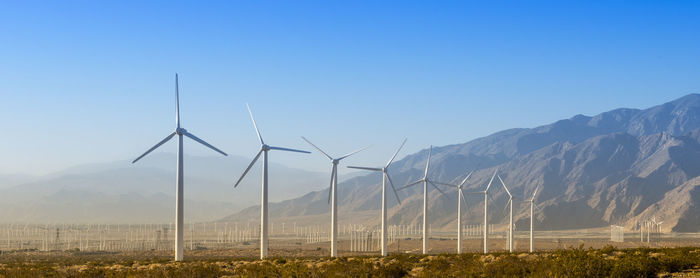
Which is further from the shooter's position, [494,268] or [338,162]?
[338,162]

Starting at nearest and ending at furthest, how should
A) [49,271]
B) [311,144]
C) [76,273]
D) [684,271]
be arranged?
1. [684,271]
2. [76,273]
3. [49,271]
4. [311,144]

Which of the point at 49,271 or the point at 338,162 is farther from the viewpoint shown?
the point at 338,162

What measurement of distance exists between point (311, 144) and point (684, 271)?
2055 inches

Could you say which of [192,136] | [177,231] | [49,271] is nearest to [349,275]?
[49,271]

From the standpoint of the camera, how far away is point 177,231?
53219mm

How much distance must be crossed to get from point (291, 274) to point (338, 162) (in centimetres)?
5025

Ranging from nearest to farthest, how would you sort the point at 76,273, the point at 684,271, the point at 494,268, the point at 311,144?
the point at 684,271
the point at 494,268
the point at 76,273
the point at 311,144

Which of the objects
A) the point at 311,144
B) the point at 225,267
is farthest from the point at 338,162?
the point at 225,267

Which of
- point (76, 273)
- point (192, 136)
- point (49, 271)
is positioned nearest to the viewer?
point (76, 273)

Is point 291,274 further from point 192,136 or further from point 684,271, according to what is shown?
point 192,136

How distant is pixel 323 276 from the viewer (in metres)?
30.3

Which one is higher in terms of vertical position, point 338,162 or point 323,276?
point 338,162

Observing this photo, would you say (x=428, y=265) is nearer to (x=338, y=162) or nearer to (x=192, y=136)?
(x=192, y=136)

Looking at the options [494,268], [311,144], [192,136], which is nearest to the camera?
[494,268]
